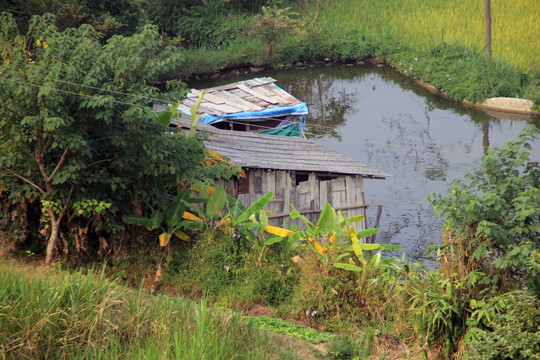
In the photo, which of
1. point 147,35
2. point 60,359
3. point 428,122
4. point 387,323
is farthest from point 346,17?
point 60,359

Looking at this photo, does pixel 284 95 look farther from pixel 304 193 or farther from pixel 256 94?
pixel 304 193

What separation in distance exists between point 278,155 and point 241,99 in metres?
3.57

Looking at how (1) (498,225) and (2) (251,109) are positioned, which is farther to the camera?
(2) (251,109)

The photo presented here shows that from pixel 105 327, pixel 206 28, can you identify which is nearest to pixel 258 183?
pixel 105 327

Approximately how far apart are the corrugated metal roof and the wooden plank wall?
0.18 meters

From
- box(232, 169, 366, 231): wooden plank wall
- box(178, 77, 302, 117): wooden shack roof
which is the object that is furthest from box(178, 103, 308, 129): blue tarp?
box(232, 169, 366, 231): wooden plank wall

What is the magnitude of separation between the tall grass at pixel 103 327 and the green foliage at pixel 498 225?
1690mm

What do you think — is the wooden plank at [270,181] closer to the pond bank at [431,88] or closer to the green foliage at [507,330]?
the green foliage at [507,330]

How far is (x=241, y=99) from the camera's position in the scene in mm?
13258

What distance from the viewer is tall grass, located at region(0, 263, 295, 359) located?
14.6ft

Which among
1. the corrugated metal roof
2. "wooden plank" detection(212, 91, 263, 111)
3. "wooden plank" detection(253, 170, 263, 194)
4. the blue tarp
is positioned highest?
"wooden plank" detection(212, 91, 263, 111)

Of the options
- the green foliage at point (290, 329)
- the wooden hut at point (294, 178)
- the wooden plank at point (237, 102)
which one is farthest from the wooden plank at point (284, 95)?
the green foliage at point (290, 329)

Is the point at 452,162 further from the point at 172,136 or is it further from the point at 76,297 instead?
the point at 76,297

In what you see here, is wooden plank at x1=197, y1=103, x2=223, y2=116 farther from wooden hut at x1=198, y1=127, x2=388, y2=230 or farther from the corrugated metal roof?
wooden hut at x1=198, y1=127, x2=388, y2=230
